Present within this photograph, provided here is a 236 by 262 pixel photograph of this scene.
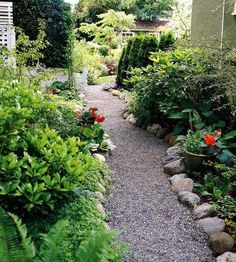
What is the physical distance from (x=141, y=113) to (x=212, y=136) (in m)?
2.37

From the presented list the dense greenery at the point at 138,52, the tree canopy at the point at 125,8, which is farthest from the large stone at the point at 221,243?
the tree canopy at the point at 125,8

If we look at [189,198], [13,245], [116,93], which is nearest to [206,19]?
[116,93]

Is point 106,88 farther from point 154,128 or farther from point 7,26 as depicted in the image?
point 154,128

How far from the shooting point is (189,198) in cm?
361

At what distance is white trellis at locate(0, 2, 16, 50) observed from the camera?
8.11m

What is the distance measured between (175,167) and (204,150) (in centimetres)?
45

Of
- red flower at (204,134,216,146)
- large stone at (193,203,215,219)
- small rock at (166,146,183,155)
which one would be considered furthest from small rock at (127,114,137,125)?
large stone at (193,203,215,219)

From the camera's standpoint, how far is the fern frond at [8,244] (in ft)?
5.04

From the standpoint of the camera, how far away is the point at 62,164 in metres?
2.74

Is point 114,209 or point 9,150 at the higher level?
point 9,150

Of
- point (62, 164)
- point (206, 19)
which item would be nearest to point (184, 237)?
point (62, 164)

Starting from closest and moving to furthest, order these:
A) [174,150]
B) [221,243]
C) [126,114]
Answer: [221,243] → [174,150] → [126,114]

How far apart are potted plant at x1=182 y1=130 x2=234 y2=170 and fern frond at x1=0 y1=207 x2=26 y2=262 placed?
2847 millimetres

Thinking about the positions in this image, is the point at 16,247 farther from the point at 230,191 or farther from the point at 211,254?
the point at 230,191
